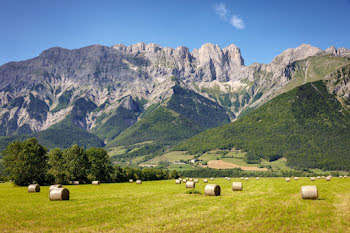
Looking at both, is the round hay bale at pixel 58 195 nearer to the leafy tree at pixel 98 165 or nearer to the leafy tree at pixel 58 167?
the leafy tree at pixel 58 167

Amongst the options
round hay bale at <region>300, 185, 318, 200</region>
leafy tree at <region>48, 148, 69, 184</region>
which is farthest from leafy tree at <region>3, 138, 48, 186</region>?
round hay bale at <region>300, 185, 318, 200</region>

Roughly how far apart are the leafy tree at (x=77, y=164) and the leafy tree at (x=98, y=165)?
Result: 226 cm

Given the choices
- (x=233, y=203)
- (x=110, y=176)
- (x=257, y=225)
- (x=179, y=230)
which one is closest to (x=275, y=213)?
(x=257, y=225)

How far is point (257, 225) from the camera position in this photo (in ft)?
90.1

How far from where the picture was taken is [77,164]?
107 m

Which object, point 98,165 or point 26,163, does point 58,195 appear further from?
point 98,165

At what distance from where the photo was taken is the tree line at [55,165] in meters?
88.6

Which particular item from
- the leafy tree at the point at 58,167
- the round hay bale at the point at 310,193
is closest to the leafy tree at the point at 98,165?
the leafy tree at the point at 58,167

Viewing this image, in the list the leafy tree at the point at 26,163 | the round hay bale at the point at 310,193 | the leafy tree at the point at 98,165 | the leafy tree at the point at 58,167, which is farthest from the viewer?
the leafy tree at the point at 98,165

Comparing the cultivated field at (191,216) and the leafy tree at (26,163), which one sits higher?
the leafy tree at (26,163)

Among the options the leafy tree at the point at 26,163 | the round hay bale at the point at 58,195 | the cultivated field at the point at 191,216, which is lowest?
the cultivated field at the point at 191,216

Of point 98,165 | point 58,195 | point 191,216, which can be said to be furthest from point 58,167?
point 191,216

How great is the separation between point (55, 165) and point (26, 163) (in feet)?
66.8

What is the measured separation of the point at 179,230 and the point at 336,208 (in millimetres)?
17730
